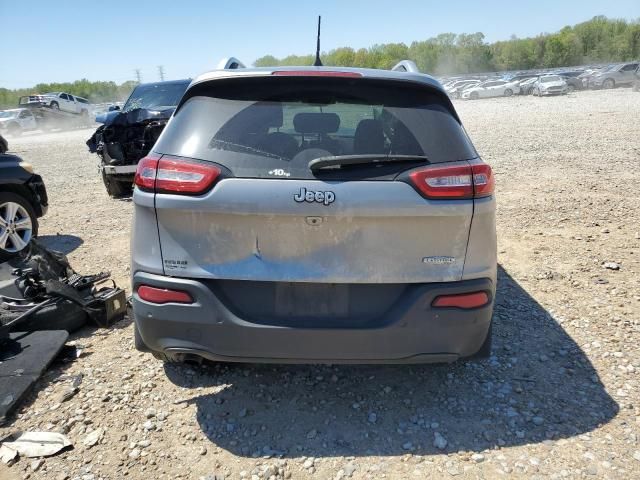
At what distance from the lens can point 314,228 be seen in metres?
2.18

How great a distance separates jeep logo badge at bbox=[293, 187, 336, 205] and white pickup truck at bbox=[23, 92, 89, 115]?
133 ft

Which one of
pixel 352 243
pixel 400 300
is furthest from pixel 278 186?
pixel 400 300

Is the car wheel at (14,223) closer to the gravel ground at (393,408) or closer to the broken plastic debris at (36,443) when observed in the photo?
the gravel ground at (393,408)

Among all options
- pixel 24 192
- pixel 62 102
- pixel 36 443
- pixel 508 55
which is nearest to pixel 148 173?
pixel 36 443

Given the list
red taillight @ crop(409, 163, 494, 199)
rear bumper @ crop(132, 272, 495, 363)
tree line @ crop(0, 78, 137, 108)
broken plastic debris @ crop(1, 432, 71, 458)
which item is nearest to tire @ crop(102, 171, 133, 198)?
broken plastic debris @ crop(1, 432, 71, 458)

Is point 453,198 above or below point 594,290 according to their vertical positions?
above

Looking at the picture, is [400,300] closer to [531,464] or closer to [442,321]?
[442,321]

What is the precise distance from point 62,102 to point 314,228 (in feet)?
134

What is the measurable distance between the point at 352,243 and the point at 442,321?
596 mm

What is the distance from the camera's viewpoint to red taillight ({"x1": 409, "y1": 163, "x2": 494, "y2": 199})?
2.17m

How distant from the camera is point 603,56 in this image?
259 ft

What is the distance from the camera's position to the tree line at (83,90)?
8069 cm

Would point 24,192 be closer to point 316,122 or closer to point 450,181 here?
point 316,122

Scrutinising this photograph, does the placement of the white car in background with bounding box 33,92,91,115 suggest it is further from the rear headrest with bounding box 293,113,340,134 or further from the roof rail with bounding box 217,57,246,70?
the rear headrest with bounding box 293,113,340,134
